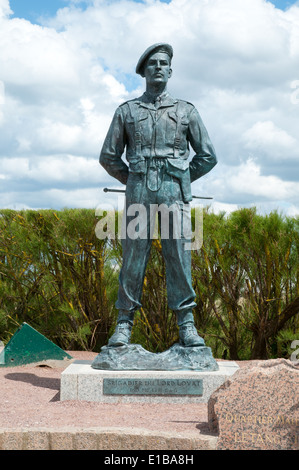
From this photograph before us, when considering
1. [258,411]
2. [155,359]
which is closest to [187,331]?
[155,359]

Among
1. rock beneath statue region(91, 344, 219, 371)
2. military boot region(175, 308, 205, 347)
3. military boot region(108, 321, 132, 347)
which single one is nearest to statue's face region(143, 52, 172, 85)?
military boot region(175, 308, 205, 347)

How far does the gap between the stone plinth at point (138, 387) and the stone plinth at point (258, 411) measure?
121 cm

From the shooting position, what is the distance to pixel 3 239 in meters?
8.48

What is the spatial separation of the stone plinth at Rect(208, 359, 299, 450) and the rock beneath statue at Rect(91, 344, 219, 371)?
1.38 m

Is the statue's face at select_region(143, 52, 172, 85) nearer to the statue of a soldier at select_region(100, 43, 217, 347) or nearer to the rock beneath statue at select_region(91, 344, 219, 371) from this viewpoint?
the statue of a soldier at select_region(100, 43, 217, 347)

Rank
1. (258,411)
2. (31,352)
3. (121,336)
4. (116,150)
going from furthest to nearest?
(31,352)
(116,150)
(121,336)
(258,411)

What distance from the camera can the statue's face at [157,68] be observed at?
17.3 feet

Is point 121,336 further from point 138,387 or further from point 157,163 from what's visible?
point 157,163

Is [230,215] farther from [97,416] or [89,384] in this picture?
[97,416]

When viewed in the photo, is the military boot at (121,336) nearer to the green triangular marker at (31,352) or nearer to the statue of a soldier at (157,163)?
the statue of a soldier at (157,163)

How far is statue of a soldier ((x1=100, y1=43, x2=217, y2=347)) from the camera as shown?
5.16 meters

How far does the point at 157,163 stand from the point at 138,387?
2.03m

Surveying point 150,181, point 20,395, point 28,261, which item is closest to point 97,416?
point 20,395

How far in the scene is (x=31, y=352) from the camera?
6.68 m
